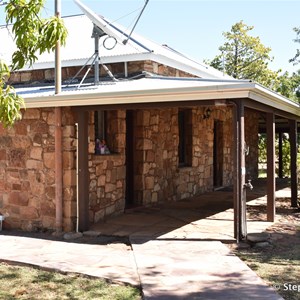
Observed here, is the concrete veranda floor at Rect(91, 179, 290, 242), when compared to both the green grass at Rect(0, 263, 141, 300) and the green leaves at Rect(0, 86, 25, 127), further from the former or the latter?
the green leaves at Rect(0, 86, 25, 127)

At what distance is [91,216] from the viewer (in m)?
7.91

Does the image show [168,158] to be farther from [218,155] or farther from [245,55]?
[245,55]

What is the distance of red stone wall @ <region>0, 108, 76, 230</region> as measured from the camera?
738 cm

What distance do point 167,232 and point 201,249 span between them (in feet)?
3.76

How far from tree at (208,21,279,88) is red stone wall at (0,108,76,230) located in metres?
23.5

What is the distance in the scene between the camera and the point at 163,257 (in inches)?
228

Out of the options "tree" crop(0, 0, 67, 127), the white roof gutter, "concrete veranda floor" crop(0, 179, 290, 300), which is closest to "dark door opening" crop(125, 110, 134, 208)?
"concrete veranda floor" crop(0, 179, 290, 300)

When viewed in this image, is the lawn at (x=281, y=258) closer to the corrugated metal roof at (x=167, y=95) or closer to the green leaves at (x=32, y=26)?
the corrugated metal roof at (x=167, y=95)

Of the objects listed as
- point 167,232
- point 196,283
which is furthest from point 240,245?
point 196,283

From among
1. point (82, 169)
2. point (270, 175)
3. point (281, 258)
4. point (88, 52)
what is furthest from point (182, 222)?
point (88, 52)

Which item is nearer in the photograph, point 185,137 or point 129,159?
point 129,159

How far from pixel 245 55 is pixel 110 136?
23.5m

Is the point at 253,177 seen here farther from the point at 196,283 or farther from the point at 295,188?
the point at 196,283

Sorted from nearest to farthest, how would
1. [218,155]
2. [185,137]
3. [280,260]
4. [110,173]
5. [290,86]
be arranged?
[280,260]
[110,173]
[185,137]
[218,155]
[290,86]
